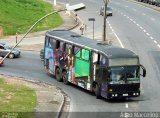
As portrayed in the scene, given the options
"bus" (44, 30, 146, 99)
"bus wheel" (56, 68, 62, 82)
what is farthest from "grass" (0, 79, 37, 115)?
"bus wheel" (56, 68, 62, 82)

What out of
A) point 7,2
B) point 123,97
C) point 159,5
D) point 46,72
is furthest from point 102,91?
point 159,5

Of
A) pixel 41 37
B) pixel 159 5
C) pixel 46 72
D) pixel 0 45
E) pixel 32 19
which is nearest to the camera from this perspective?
pixel 46 72

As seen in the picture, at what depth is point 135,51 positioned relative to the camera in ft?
191

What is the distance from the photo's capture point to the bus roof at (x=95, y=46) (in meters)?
36.7

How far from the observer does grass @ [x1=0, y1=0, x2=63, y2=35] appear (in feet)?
240

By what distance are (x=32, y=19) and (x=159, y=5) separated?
30.6 m

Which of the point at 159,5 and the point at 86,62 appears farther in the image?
the point at 159,5

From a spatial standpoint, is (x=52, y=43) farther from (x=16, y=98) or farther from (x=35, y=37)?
(x=35, y=37)

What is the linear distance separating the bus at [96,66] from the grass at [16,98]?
12.1 feet

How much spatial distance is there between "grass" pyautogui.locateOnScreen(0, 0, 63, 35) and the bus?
1104 inches

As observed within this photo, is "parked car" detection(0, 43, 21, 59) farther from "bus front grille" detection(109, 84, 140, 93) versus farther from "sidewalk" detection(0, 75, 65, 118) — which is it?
"bus front grille" detection(109, 84, 140, 93)

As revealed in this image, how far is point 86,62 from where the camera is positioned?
3928 cm

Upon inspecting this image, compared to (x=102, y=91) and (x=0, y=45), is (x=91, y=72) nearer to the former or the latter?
(x=102, y=91)

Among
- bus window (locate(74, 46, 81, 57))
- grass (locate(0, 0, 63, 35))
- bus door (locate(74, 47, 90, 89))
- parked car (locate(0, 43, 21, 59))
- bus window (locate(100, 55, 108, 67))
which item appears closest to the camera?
bus window (locate(100, 55, 108, 67))
